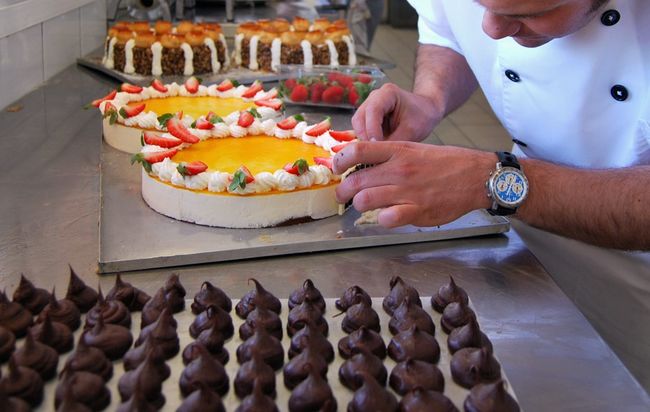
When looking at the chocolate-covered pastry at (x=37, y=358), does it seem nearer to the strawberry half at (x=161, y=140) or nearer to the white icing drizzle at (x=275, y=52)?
the strawberry half at (x=161, y=140)

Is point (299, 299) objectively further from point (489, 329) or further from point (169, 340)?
point (489, 329)

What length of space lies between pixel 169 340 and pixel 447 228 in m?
0.86

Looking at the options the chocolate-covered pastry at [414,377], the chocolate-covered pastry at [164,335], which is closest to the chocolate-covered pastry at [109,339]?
the chocolate-covered pastry at [164,335]

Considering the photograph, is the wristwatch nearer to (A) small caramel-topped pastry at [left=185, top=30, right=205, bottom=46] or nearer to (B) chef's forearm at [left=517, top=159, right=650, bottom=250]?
(B) chef's forearm at [left=517, top=159, right=650, bottom=250]

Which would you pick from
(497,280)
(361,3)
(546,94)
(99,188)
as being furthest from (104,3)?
(497,280)

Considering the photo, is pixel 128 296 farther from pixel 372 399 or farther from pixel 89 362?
pixel 372 399

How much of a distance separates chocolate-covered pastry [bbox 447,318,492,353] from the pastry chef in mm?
426

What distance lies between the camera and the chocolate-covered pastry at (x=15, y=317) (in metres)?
1.37

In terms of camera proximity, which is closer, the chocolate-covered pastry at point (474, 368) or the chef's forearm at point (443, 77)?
the chocolate-covered pastry at point (474, 368)

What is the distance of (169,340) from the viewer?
1.34 m

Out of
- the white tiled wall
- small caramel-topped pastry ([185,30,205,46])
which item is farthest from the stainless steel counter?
small caramel-topped pastry ([185,30,205,46])

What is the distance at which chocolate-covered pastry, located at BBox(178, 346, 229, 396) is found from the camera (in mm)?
1218

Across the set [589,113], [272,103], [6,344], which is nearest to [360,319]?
[6,344]

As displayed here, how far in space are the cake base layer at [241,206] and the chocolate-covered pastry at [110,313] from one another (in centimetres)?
58
